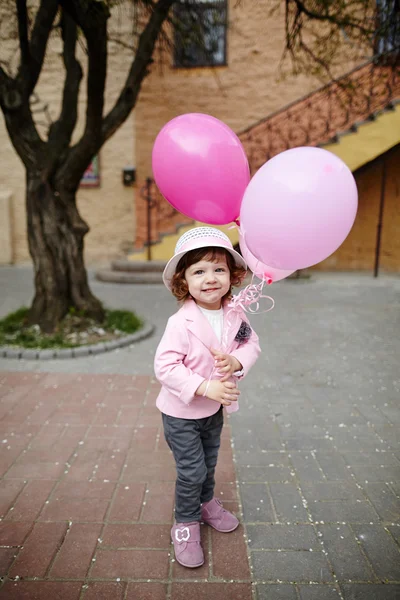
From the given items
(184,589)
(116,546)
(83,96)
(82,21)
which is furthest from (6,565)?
(83,96)

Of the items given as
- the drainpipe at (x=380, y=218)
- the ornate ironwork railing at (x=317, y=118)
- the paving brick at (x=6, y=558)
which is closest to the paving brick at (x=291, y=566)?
the paving brick at (x=6, y=558)

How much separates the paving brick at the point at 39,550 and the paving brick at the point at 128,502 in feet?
0.93

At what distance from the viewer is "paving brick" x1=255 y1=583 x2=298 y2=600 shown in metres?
1.96

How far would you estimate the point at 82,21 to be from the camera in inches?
181

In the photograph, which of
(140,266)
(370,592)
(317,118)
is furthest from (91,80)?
(317,118)

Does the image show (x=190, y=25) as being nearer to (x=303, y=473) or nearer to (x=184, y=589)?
(x=303, y=473)

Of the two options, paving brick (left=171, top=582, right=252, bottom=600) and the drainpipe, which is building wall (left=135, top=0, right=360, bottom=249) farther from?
paving brick (left=171, top=582, right=252, bottom=600)

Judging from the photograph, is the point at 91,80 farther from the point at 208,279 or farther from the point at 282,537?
the point at 282,537

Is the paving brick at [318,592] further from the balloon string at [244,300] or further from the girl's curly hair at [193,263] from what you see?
the girl's curly hair at [193,263]

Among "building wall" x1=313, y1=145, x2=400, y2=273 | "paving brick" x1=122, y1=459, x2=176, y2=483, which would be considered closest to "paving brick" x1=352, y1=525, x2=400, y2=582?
"paving brick" x1=122, y1=459, x2=176, y2=483

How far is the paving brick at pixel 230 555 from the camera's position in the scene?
2.09m

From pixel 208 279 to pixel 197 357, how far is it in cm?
37

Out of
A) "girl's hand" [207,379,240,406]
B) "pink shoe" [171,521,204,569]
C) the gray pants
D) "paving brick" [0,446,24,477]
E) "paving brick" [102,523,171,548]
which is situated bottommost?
"paving brick" [0,446,24,477]

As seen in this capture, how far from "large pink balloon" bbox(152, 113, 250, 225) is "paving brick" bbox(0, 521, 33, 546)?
1876mm
